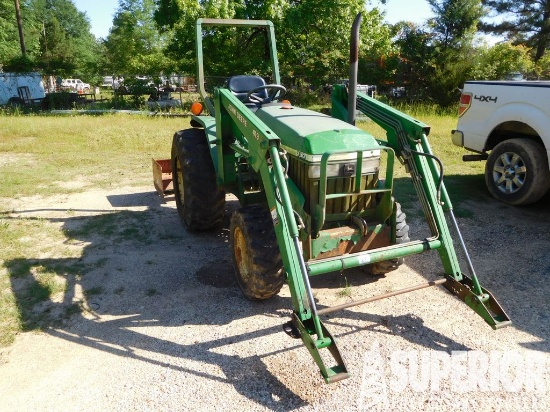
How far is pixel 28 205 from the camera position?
6.50 m

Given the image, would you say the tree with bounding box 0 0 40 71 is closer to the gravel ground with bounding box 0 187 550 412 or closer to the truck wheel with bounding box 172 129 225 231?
the truck wheel with bounding box 172 129 225 231

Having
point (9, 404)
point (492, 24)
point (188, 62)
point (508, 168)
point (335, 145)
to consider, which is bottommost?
point (9, 404)

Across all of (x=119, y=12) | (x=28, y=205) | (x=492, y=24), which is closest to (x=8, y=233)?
(x=28, y=205)

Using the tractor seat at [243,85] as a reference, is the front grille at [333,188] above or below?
below

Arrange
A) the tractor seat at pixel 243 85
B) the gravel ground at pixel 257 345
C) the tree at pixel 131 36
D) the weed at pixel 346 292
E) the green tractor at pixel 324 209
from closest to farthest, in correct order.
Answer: the gravel ground at pixel 257 345 < the green tractor at pixel 324 209 < the weed at pixel 346 292 < the tractor seat at pixel 243 85 < the tree at pixel 131 36

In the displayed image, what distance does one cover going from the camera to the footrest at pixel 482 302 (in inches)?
124

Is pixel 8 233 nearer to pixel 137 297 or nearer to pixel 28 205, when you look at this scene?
pixel 28 205

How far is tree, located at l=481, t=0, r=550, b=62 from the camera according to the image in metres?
25.1

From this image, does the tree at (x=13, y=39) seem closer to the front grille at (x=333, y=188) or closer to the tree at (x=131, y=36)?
the tree at (x=131, y=36)

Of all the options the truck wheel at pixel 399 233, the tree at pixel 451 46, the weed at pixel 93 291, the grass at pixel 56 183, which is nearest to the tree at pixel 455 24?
the tree at pixel 451 46

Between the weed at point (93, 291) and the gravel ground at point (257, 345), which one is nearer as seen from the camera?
the gravel ground at point (257, 345)

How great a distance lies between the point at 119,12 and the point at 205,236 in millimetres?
34556

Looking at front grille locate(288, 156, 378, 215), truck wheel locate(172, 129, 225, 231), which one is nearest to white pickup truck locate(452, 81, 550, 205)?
front grille locate(288, 156, 378, 215)

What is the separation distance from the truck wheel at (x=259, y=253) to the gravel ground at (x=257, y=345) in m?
0.26
